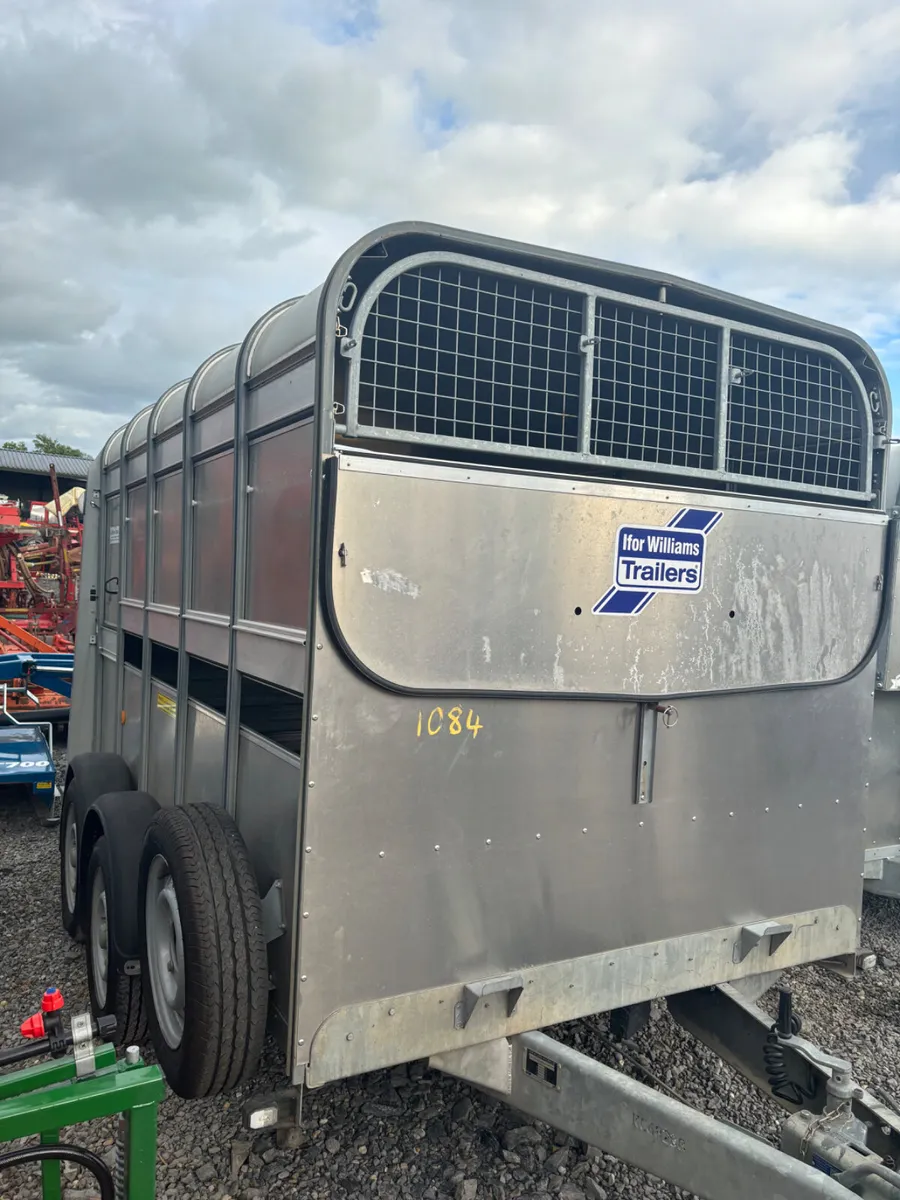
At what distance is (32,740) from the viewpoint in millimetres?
7121

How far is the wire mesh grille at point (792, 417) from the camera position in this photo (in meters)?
3.04

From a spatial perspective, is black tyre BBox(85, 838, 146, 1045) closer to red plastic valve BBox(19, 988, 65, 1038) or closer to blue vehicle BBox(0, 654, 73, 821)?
red plastic valve BBox(19, 988, 65, 1038)

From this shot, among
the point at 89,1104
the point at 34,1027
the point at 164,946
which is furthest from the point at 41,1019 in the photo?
the point at 164,946

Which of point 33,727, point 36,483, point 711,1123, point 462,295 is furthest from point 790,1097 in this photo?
point 36,483

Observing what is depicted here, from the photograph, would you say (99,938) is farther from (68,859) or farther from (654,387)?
(654,387)

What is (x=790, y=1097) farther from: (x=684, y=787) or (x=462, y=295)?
(x=462, y=295)

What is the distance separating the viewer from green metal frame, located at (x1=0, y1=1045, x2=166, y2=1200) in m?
1.98

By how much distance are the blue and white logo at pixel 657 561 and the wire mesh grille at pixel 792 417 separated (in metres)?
0.35

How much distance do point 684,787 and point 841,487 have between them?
1318 millimetres

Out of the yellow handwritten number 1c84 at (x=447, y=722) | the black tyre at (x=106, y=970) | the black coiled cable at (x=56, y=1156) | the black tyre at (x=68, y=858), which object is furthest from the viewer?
the black tyre at (x=68, y=858)

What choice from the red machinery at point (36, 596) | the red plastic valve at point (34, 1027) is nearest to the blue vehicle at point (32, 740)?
the red machinery at point (36, 596)

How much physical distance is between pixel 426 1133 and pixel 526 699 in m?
1.68

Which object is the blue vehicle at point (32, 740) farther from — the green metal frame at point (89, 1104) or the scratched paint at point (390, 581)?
the scratched paint at point (390, 581)

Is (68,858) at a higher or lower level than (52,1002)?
lower
